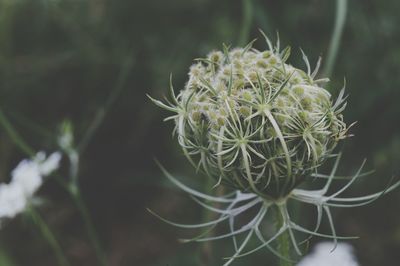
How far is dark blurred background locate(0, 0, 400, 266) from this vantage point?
10.5 ft

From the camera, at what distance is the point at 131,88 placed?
3.55 metres

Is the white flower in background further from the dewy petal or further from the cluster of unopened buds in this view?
the dewy petal

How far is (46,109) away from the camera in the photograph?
3.54 metres

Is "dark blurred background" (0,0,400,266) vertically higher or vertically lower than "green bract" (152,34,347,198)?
higher

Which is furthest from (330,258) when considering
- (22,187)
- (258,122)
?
(22,187)

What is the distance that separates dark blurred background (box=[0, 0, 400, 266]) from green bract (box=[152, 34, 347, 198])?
1531mm

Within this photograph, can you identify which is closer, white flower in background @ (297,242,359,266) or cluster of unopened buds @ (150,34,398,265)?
cluster of unopened buds @ (150,34,398,265)

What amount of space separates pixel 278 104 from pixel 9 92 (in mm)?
2222

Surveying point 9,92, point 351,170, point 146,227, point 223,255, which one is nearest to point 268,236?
point 223,255

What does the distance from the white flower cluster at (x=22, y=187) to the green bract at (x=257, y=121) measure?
0.75 meters

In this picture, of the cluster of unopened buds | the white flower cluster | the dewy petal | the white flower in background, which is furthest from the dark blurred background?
the cluster of unopened buds

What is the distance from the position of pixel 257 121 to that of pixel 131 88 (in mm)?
2090

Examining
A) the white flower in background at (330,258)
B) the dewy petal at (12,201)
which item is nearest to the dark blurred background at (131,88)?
the dewy petal at (12,201)

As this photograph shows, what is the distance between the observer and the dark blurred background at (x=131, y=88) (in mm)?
3195
